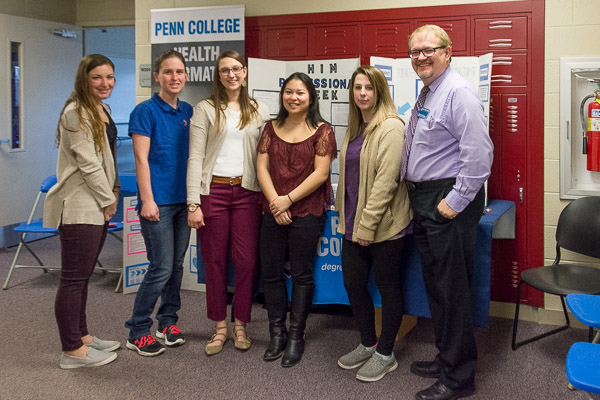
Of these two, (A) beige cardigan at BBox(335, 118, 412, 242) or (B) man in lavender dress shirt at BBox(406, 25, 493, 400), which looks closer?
(B) man in lavender dress shirt at BBox(406, 25, 493, 400)

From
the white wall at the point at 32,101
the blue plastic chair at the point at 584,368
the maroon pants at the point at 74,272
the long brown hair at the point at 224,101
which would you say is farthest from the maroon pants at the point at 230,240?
the white wall at the point at 32,101

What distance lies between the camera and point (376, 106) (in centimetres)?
286

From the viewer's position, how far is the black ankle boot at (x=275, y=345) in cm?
312

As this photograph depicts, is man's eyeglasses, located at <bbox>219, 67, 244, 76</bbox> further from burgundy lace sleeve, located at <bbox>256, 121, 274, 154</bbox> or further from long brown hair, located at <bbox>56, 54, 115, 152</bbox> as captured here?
long brown hair, located at <bbox>56, 54, 115, 152</bbox>

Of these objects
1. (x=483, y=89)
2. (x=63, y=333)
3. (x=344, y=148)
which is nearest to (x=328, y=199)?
(x=344, y=148)

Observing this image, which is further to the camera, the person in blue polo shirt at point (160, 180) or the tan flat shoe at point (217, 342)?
the tan flat shoe at point (217, 342)

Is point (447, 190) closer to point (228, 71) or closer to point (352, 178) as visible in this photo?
point (352, 178)

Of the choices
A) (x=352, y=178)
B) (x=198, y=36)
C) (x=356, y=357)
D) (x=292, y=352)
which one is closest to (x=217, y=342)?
(x=292, y=352)

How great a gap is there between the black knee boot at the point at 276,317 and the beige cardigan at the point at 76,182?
3.02 ft

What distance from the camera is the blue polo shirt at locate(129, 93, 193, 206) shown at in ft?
9.79

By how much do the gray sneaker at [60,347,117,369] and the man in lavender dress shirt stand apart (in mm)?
1587

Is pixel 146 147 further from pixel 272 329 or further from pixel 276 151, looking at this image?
pixel 272 329

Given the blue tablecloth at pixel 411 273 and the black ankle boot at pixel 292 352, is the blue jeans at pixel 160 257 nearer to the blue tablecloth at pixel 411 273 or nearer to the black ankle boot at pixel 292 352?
the blue tablecloth at pixel 411 273

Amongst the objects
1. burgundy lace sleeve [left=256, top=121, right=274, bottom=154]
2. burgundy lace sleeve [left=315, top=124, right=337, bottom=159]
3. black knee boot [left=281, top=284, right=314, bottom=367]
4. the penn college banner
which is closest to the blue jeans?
burgundy lace sleeve [left=256, top=121, right=274, bottom=154]
